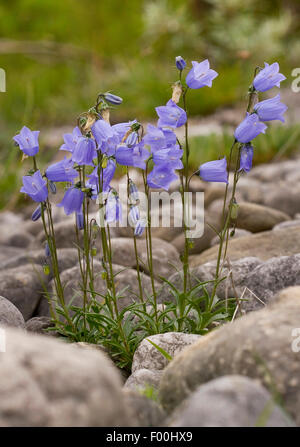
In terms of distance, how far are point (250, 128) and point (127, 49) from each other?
9.24m

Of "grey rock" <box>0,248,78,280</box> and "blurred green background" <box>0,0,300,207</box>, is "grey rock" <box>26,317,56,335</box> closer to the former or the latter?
"grey rock" <box>0,248,78,280</box>

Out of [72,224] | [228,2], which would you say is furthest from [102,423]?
[228,2]

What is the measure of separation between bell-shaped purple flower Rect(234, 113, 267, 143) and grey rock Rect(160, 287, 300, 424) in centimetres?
64

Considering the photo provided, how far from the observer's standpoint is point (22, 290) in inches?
105

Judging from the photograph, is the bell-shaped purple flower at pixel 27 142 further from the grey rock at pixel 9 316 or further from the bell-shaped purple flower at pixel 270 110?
the bell-shaped purple flower at pixel 270 110

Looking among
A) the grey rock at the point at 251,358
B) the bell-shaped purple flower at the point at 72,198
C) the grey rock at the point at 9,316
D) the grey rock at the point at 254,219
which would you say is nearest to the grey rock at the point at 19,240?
the grey rock at the point at 254,219

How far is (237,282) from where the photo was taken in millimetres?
2400

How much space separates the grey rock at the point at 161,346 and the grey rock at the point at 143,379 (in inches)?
4.5

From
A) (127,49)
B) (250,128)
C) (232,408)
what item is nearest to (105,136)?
(250,128)

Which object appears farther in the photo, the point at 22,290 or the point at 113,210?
the point at 22,290

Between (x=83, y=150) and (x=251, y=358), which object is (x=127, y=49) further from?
(x=251, y=358)

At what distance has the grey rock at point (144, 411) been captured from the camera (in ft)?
4.28

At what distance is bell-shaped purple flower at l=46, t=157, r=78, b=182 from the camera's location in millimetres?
2006

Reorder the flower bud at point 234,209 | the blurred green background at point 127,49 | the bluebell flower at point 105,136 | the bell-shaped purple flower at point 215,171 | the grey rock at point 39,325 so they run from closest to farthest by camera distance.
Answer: the bluebell flower at point 105,136 → the bell-shaped purple flower at point 215,171 → the flower bud at point 234,209 → the grey rock at point 39,325 → the blurred green background at point 127,49
